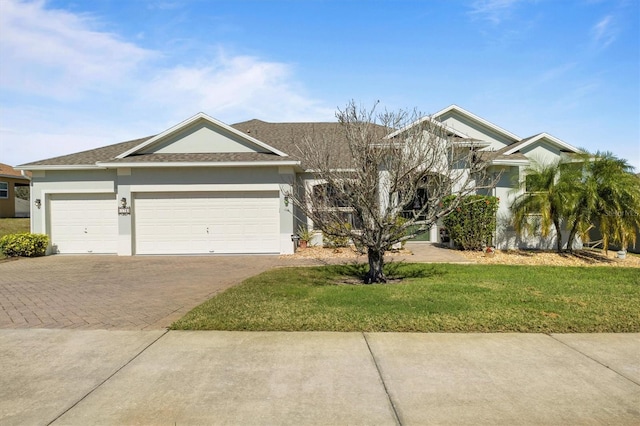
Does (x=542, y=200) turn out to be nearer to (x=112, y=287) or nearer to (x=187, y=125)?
(x=187, y=125)

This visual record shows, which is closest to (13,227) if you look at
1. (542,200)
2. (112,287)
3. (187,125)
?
(187,125)

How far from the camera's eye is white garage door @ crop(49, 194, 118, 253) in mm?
15617

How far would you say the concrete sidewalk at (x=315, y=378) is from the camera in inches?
142

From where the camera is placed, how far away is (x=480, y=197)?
14375 mm

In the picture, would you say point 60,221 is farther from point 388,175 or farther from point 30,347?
point 388,175

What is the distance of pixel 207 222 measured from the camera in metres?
15.2

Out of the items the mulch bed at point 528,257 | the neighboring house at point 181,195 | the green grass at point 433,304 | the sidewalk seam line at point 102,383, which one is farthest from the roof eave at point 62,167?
the sidewalk seam line at point 102,383

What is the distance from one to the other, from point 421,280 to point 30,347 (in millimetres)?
7532

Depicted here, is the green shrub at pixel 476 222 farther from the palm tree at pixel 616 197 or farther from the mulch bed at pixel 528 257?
the palm tree at pixel 616 197

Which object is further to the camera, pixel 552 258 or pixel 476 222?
pixel 476 222

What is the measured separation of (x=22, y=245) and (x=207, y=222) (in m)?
6.50

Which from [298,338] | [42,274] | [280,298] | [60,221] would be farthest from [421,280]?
[60,221]

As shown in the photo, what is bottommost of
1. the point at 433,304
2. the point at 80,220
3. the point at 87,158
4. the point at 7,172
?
the point at 433,304

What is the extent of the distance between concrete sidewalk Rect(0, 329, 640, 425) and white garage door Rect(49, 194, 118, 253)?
34.6 feet
